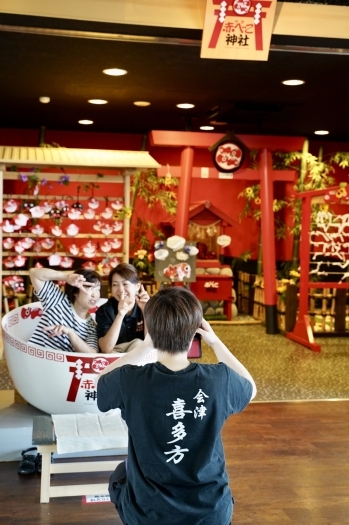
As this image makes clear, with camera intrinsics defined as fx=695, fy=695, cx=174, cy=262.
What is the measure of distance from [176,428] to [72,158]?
4.74 metres

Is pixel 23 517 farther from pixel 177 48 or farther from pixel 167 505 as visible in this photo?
pixel 177 48

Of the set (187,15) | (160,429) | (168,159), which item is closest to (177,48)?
(187,15)

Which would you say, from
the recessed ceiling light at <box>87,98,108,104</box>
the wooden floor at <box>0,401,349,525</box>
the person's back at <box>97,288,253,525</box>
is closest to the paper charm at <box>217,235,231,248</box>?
the recessed ceiling light at <box>87,98,108,104</box>

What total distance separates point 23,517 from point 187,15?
11.2ft

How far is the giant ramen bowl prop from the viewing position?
354 centimetres

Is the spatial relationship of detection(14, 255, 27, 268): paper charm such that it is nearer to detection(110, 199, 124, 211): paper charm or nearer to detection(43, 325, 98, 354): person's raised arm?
detection(110, 199, 124, 211): paper charm

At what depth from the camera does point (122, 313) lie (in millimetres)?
3430

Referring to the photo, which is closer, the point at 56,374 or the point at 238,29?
the point at 56,374

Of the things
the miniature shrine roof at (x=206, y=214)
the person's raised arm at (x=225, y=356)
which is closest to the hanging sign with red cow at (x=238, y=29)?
the person's raised arm at (x=225, y=356)

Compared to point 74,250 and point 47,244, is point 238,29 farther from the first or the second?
point 47,244

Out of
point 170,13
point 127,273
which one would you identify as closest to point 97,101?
point 170,13

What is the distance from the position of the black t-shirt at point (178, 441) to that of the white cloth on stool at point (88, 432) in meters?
1.30

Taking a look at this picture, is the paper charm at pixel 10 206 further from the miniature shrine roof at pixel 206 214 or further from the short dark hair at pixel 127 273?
the miniature shrine roof at pixel 206 214

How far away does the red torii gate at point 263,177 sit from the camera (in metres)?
8.16
